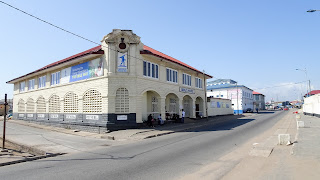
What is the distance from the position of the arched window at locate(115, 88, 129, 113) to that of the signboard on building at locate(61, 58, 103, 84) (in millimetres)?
2656

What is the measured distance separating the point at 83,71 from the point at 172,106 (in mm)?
11476

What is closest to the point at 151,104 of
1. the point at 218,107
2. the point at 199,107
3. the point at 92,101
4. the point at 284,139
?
the point at 92,101

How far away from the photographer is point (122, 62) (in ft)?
64.5

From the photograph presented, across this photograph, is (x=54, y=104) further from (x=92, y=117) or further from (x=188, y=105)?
(x=188, y=105)

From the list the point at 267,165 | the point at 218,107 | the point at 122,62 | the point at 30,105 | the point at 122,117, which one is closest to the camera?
the point at 267,165

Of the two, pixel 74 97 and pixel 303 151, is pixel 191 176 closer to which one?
pixel 303 151

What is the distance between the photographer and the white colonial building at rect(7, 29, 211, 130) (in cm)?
1931

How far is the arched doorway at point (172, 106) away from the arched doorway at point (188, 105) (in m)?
3.40

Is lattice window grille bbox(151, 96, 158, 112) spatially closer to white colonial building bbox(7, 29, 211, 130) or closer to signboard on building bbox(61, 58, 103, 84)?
white colonial building bbox(7, 29, 211, 130)

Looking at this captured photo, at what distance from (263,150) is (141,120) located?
12.5 m

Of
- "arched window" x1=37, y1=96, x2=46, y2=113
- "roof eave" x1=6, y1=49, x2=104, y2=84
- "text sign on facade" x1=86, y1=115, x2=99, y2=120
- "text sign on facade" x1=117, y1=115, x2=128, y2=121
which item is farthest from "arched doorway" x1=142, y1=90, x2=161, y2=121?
"arched window" x1=37, y1=96, x2=46, y2=113

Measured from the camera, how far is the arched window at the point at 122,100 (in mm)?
19266

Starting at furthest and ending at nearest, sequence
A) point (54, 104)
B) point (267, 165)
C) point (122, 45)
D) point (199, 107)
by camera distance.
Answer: point (199, 107), point (54, 104), point (122, 45), point (267, 165)

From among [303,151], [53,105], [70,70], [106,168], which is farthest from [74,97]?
[303,151]
